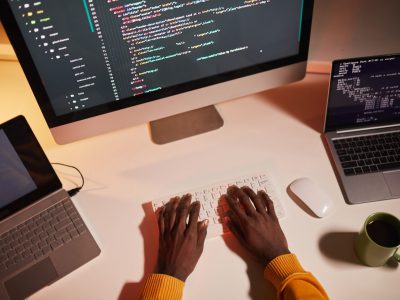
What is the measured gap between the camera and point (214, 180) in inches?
39.5

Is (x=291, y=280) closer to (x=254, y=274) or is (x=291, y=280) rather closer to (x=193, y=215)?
(x=254, y=274)

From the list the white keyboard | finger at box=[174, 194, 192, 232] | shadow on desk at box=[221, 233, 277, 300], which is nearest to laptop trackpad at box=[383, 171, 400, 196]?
the white keyboard

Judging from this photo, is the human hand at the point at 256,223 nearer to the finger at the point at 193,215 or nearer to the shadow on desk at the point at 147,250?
the finger at the point at 193,215

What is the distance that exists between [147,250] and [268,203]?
298mm

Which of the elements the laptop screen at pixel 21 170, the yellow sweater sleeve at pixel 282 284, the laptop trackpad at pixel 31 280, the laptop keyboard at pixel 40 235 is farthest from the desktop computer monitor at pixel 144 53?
the yellow sweater sleeve at pixel 282 284

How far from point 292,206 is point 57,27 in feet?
2.13

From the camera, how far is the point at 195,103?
1009 millimetres

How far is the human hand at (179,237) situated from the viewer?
0.84m

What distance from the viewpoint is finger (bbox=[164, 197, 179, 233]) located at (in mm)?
900

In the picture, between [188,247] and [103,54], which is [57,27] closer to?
[103,54]

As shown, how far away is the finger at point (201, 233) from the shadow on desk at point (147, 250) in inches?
3.9

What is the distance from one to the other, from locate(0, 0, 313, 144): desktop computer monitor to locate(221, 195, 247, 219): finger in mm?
253

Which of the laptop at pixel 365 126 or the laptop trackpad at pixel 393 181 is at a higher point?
the laptop at pixel 365 126

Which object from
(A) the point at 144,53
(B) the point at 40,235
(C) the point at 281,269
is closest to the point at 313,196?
(C) the point at 281,269
